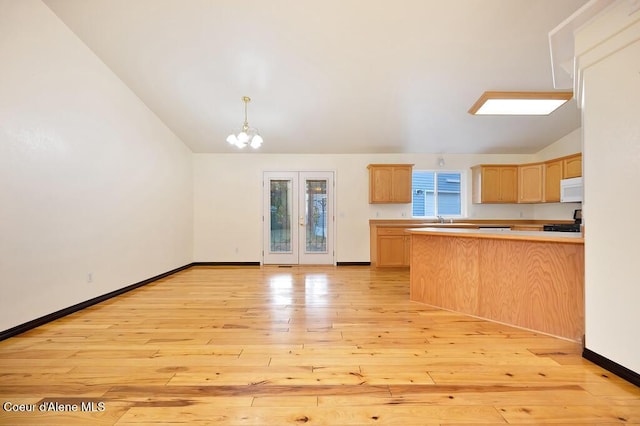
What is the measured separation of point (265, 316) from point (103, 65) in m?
3.92

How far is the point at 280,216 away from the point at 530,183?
5439 mm

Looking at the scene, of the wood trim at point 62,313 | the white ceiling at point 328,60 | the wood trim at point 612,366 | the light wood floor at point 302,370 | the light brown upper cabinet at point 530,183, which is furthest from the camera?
the light brown upper cabinet at point 530,183

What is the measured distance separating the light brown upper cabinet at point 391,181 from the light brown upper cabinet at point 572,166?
2716 millimetres

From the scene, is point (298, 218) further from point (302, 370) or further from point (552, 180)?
point (552, 180)

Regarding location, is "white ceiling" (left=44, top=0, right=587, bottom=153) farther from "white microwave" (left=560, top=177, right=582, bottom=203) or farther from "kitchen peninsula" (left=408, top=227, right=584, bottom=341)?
"kitchen peninsula" (left=408, top=227, right=584, bottom=341)

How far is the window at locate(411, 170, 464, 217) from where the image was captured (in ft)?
20.7

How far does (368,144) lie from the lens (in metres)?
5.74

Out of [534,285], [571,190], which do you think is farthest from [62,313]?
[571,190]

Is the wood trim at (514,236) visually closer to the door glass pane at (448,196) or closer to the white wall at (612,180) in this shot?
the white wall at (612,180)

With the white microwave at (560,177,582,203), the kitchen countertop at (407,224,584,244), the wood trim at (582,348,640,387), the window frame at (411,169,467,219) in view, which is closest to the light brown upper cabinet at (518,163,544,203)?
the white microwave at (560,177,582,203)

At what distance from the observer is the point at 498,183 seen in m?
5.75

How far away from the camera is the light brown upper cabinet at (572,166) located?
4.69 metres

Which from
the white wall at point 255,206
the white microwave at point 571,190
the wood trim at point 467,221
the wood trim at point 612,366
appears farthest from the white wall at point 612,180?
the white wall at point 255,206

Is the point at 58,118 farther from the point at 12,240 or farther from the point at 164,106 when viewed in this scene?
the point at 164,106
